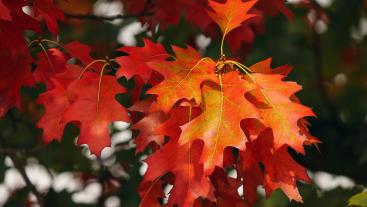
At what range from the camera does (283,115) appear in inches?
77.1

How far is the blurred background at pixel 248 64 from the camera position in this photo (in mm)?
3451

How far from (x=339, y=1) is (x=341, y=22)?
0.45 feet

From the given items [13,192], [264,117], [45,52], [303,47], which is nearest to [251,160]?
[264,117]

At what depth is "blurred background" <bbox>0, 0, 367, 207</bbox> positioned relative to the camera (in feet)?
11.3

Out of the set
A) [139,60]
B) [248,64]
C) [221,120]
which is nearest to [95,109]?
[139,60]

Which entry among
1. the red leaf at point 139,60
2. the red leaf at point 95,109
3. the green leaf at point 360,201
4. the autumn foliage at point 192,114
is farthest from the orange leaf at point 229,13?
the green leaf at point 360,201

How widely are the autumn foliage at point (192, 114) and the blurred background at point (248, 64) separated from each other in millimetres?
841

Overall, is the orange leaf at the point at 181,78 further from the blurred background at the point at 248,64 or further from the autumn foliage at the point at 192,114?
the blurred background at the point at 248,64

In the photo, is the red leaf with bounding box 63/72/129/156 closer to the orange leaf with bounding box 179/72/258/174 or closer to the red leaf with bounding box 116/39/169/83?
the red leaf with bounding box 116/39/169/83

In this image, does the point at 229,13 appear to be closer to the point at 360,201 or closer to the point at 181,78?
the point at 181,78

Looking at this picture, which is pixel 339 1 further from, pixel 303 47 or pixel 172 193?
pixel 172 193

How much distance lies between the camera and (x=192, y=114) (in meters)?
2.00

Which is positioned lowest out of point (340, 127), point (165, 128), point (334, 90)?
point (334, 90)

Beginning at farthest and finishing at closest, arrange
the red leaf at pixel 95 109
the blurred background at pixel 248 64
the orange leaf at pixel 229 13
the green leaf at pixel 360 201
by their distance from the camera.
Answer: the blurred background at pixel 248 64
the orange leaf at pixel 229 13
the red leaf at pixel 95 109
the green leaf at pixel 360 201
